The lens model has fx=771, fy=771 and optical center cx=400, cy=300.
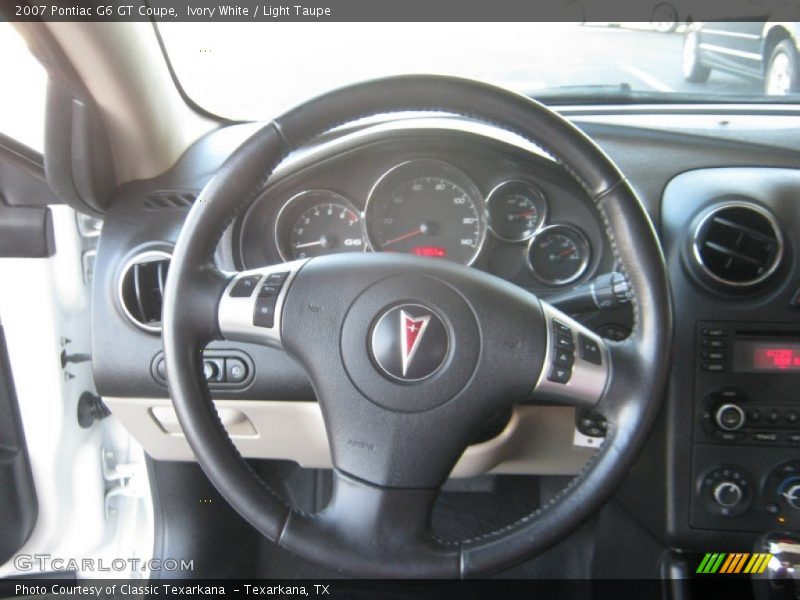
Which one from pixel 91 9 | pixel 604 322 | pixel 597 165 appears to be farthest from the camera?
pixel 604 322

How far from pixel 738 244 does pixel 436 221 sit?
23.0 inches

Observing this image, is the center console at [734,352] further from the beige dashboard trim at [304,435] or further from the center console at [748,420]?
the beige dashboard trim at [304,435]

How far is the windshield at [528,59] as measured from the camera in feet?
5.57

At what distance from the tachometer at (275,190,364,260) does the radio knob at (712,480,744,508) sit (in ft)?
2.82

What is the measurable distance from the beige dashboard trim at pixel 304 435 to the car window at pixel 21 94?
599 mm

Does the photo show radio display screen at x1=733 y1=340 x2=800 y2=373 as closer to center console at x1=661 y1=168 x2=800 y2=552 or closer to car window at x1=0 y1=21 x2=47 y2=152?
center console at x1=661 y1=168 x2=800 y2=552

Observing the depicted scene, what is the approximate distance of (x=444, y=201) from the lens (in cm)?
158

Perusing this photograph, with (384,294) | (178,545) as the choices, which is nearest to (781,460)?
(384,294)

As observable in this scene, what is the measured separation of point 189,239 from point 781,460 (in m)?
1.20

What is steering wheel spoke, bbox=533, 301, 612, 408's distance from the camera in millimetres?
1120

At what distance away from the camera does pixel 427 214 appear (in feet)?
5.21

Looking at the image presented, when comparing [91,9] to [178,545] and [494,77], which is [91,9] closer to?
[494,77]

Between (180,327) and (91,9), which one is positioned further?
(91,9)

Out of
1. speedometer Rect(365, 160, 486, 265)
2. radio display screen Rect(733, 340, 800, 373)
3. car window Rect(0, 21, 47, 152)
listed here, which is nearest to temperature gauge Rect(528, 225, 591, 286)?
speedometer Rect(365, 160, 486, 265)
